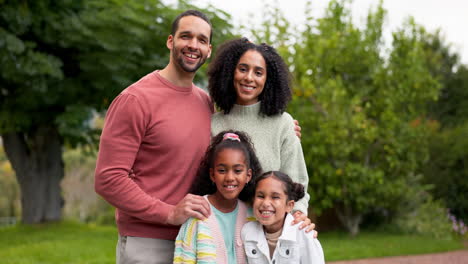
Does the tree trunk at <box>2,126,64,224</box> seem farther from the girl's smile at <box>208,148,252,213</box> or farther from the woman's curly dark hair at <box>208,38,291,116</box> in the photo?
the girl's smile at <box>208,148,252,213</box>

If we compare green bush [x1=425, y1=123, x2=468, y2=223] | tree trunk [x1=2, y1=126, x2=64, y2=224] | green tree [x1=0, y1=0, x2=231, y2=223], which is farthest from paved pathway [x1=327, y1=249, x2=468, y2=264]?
tree trunk [x1=2, y1=126, x2=64, y2=224]

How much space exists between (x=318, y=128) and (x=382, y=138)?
56.9 inches

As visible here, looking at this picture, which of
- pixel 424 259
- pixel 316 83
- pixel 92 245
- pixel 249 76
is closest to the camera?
pixel 249 76

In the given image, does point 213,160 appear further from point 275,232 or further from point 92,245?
point 92,245

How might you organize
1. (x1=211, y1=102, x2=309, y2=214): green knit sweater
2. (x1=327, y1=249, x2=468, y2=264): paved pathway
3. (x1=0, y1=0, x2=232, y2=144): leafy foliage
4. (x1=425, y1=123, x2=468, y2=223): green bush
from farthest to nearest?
(x1=425, y1=123, x2=468, y2=223): green bush
(x1=0, y1=0, x2=232, y2=144): leafy foliage
(x1=327, y1=249, x2=468, y2=264): paved pathway
(x1=211, y1=102, x2=309, y2=214): green knit sweater

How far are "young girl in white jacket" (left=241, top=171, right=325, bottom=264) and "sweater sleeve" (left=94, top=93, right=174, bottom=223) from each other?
18.6 inches

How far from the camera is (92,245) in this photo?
9555 millimetres

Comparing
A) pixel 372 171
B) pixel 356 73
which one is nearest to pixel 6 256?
pixel 372 171

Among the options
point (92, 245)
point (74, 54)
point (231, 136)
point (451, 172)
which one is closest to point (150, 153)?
point (231, 136)

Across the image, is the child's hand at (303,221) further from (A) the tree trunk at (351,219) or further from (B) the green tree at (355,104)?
(A) the tree trunk at (351,219)

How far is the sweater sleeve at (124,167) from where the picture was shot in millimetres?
2312

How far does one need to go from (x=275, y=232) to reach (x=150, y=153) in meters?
0.80

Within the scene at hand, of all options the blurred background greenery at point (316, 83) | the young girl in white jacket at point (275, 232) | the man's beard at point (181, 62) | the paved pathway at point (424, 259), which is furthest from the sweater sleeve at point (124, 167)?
the blurred background greenery at point (316, 83)

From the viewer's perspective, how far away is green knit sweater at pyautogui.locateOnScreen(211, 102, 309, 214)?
2719mm
